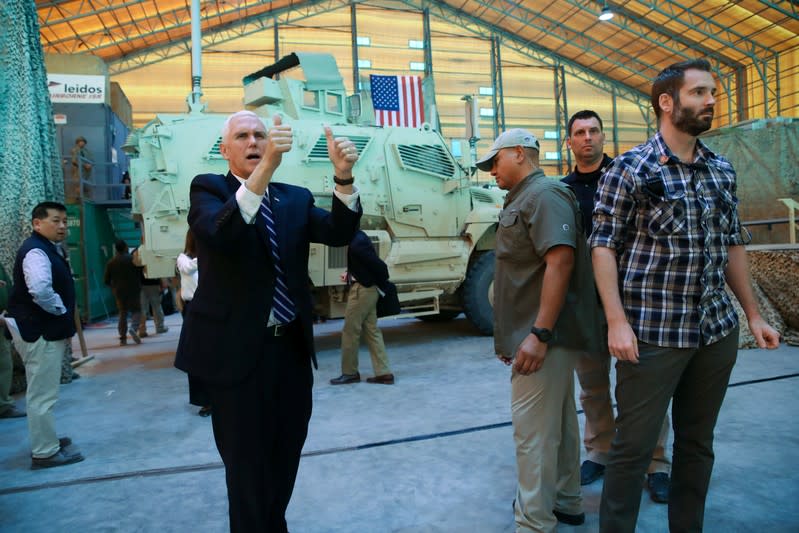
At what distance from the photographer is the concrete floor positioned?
270 centimetres

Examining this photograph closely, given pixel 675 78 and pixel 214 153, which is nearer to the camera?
pixel 675 78

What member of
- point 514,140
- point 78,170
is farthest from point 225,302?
point 78,170

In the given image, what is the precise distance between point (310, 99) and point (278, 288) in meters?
5.99

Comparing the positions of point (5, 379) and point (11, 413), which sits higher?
point (5, 379)

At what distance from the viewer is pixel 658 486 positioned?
2822mm

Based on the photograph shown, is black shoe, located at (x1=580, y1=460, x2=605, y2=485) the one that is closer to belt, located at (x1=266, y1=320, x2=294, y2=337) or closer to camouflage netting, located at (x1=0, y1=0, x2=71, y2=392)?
belt, located at (x1=266, y1=320, x2=294, y2=337)

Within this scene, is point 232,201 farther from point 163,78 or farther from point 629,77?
point 629,77

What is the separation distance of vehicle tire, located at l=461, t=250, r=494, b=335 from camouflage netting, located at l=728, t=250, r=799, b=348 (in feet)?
9.31

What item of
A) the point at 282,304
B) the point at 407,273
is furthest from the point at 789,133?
the point at 282,304

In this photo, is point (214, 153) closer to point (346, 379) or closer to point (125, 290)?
point (346, 379)

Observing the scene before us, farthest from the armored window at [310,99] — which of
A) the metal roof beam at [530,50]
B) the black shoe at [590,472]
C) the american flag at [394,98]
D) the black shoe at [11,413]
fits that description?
the metal roof beam at [530,50]

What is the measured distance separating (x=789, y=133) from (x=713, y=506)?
1077 centimetres

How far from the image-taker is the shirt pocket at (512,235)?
2424 millimetres

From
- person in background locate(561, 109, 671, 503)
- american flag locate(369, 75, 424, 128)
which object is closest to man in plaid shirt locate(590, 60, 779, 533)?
person in background locate(561, 109, 671, 503)
